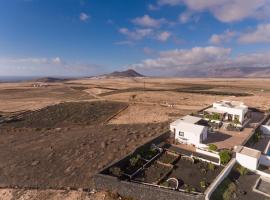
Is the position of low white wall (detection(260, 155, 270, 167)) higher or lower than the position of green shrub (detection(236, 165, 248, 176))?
higher

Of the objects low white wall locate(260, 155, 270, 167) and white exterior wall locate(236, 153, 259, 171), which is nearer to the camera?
white exterior wall locate(236, 153, 259, 171)

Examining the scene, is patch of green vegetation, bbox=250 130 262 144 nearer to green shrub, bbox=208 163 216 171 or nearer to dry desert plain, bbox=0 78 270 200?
green shrub, bbox=208 163 216 171

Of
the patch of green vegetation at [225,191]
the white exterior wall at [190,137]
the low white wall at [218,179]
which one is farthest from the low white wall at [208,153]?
the patch of green vegetation at [225,191]

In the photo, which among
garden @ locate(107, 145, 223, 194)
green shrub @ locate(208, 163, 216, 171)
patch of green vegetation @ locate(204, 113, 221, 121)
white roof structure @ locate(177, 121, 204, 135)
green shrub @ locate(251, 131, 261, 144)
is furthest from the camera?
patch of green vegetation @ locate(204, 113, 221, 121)

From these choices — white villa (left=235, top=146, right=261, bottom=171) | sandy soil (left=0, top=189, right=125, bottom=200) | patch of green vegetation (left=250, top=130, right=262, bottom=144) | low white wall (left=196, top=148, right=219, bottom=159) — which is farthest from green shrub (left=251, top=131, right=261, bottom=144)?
sandy soil (left=0, top=189, right=125, bottom=200)

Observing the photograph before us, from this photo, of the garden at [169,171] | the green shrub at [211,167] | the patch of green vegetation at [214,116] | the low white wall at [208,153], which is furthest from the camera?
the patch of green vegetation at [214,116]

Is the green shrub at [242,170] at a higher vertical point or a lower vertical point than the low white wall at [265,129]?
lower

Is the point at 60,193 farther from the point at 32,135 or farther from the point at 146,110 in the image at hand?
the point at 146,110

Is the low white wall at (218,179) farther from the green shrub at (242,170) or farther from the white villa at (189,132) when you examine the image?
the white villa at (189,132)
